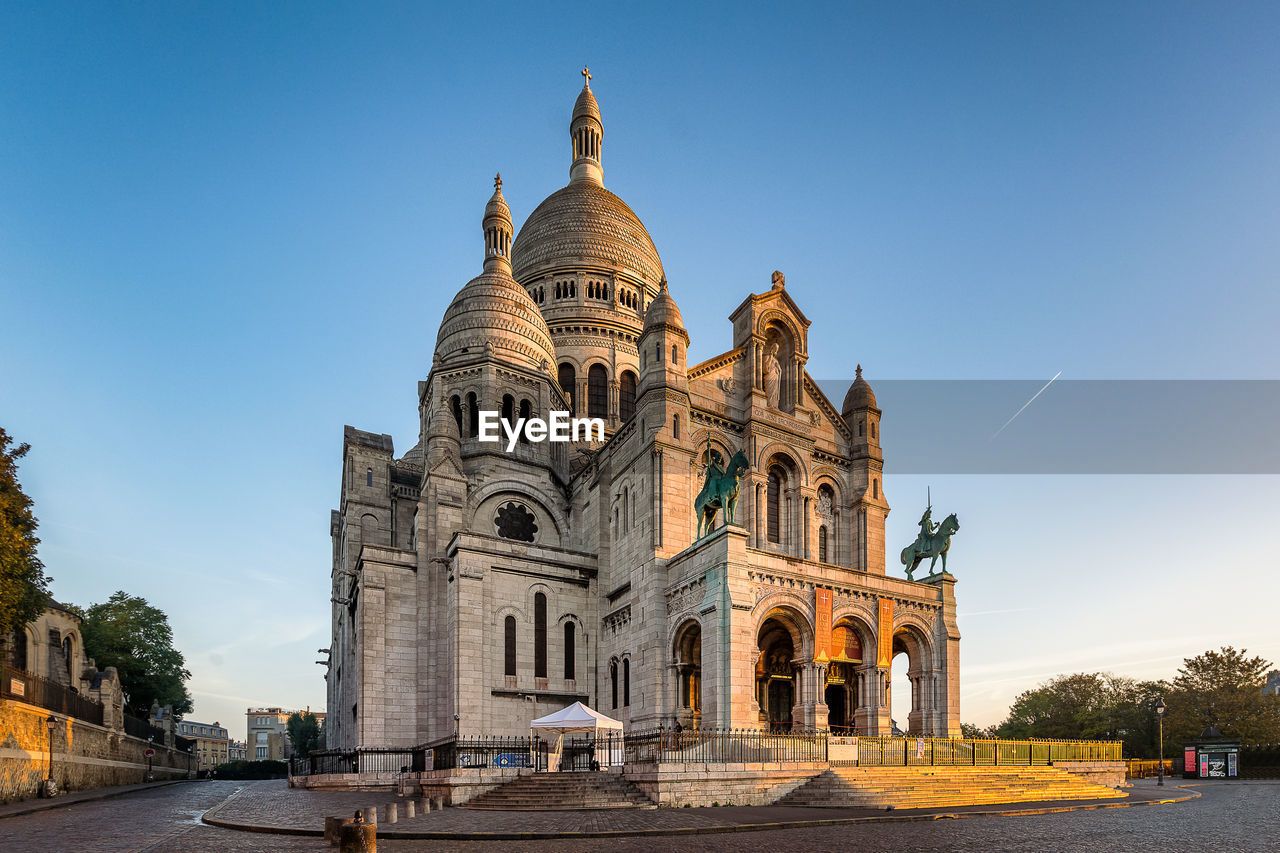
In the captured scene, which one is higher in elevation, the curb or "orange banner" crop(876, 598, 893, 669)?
"orange banner" crop(876, 598, 893, 669)

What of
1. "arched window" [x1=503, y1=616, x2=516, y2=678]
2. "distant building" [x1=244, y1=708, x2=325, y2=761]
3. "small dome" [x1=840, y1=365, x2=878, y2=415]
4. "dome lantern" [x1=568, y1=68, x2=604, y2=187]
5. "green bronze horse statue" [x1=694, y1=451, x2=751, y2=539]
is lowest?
"distant building" [x1=244, y1=708, x2=325, y2=761]

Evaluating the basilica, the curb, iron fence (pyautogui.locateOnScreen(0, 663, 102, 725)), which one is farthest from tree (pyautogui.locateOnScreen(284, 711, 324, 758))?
the curb

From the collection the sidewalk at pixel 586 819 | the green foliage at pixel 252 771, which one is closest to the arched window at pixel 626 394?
the sidewalk at pixel 586 819

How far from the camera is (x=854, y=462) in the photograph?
38812 millimetres

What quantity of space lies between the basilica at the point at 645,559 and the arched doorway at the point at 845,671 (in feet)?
0.37

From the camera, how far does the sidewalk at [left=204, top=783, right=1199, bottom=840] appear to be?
1636cm

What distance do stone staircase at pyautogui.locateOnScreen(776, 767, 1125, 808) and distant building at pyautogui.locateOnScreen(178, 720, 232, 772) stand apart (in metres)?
152

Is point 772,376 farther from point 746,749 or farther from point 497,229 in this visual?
point 497,229

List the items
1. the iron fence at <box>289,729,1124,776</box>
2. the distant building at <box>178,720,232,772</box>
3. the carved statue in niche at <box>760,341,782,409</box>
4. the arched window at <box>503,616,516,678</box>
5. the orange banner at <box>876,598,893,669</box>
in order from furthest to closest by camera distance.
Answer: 1. the distant building at <box>178,720,232,772</box>
2. the carved statue in niche at <box>760,341,782,409</box>
3. the arched window at <box>503,616,516,678</box>
4. the orange banner at <box>876,598,893,669</box>
5. the iron fence at <box>289,729,1124,776</box>

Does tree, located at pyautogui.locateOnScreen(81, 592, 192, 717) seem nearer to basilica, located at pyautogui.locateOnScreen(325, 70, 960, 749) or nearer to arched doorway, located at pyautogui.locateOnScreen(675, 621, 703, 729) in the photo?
basilica, located at pyautogui.locateOnScreen(325, 70, 960, 749)

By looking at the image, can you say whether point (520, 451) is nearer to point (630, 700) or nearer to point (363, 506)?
point (363, 506)

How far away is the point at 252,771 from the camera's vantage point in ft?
249

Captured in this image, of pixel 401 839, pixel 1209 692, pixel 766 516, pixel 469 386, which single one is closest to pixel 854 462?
pixel 766 516

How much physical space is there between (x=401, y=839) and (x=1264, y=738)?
61242mm
